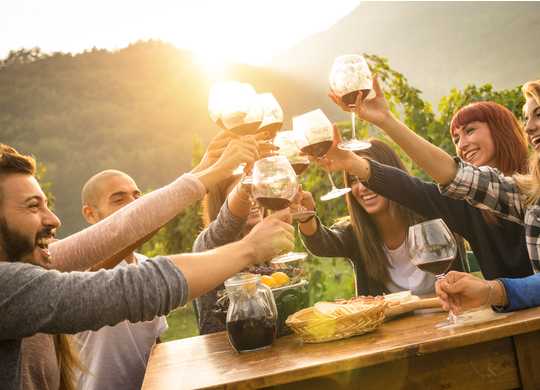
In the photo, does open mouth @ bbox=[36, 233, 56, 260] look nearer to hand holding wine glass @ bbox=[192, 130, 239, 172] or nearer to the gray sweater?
the gray sweater

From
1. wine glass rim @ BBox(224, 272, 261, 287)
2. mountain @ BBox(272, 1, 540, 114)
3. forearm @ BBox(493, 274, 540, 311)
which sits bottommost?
forearm @ BBox(493, 274, 540, 311)

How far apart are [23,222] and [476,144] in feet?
7.93

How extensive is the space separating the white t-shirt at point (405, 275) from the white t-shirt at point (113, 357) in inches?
54.3

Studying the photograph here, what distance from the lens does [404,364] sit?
145 centimetres

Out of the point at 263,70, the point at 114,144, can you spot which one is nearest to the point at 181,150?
the point at 114,144

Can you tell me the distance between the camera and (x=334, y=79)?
215cm

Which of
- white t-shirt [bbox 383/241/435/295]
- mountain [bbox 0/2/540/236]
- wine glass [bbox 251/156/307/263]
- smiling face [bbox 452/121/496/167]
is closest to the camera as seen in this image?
wine glass [bbox 251/156/307/263]

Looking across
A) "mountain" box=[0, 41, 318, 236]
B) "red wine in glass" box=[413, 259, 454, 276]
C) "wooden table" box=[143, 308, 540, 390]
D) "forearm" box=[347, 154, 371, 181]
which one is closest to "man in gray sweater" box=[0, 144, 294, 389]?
"wooden table" box=[143, 308, 540, 390]

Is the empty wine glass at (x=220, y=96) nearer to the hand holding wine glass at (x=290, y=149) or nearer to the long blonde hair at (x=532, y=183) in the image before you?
the hand holding wine glass at (x=290, y=149)

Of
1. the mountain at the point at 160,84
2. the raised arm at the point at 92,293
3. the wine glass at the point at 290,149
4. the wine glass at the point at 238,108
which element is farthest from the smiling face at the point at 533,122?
the mountain at the point at 160,84

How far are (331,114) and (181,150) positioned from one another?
8.01 metres

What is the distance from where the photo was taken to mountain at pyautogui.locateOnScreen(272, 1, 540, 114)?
1664 centimetres

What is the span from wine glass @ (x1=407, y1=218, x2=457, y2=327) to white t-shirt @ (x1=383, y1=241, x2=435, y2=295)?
47.1 inches

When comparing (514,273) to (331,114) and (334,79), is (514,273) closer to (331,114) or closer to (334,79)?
(334,79)
